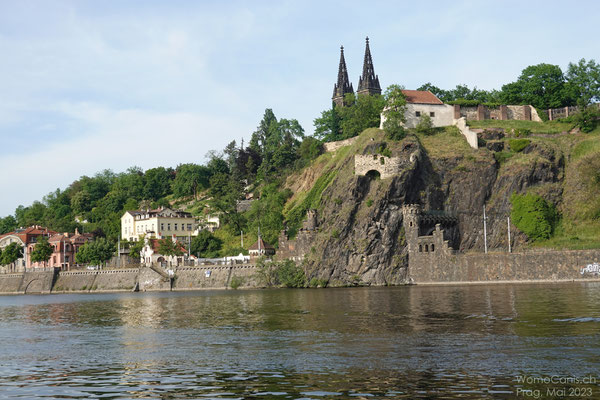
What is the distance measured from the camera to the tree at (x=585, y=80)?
124062 mm

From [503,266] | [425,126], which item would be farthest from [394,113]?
[503,266]

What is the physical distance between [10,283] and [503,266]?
333 ft

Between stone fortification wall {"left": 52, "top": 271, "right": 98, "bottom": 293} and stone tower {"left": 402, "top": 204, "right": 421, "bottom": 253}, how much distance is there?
61.1m

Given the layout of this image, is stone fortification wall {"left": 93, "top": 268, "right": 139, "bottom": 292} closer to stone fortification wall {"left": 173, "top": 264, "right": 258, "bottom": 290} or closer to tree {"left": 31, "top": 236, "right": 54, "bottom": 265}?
stone fortification wall {"left": 173, "top": 264, "right": 258, "bottom": 290}

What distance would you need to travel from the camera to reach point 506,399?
2223 cm

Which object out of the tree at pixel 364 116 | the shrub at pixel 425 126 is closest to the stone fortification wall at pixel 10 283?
the tree at pixel 364 116

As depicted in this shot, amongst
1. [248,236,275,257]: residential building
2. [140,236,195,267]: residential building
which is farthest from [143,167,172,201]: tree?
[248,236,275,257]: residential building

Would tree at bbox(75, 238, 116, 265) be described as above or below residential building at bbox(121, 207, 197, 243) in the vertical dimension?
below

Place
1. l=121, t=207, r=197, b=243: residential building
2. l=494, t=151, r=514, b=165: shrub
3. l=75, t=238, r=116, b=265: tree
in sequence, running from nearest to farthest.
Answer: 1. l=494, t=151, r=514, b=165: shrub
2. l=75, t=238, r=116, b=265: tree
3. l=121, t=207, r=197, b=243: residential building

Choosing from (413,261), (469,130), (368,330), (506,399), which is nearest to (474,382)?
(506,399)

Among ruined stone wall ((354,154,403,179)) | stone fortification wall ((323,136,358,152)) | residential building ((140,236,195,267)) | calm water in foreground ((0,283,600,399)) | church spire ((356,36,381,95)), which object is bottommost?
calm water in foreground ((0,283,600,399))

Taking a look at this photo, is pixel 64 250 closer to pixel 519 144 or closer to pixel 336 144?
pixel 336 144

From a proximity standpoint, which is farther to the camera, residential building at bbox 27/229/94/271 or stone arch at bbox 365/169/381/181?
residential building at bbox 27/229/94/271

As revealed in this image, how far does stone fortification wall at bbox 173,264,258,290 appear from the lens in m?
109
